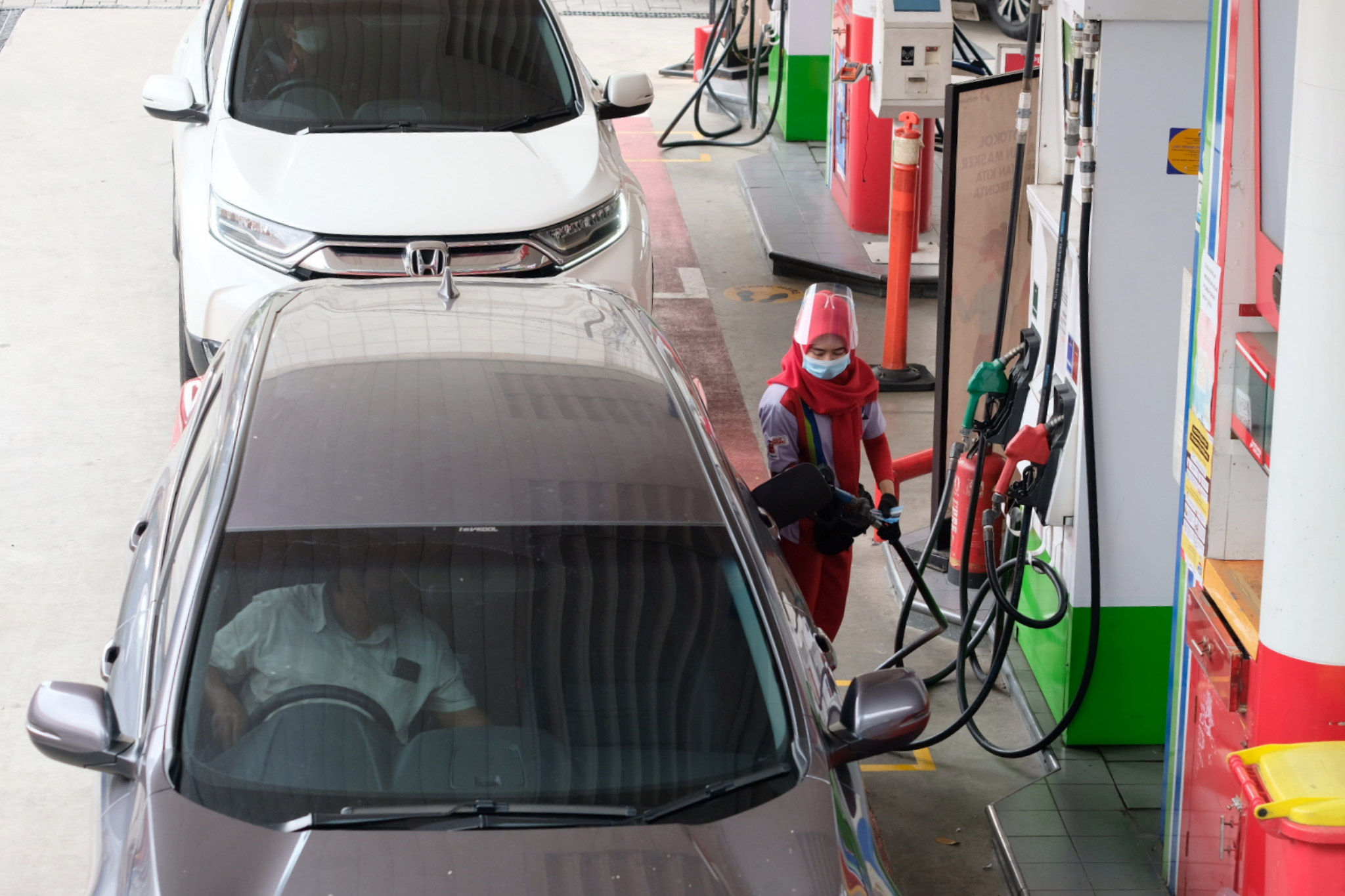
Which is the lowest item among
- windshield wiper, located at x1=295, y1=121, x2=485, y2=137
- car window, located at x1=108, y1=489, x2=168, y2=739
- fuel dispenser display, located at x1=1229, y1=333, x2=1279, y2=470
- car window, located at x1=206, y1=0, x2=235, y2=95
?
car window, located at x1=108, y1=489, x2=168, y2=739

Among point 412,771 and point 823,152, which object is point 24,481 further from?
point 823,152

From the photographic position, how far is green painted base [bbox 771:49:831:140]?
12.0m

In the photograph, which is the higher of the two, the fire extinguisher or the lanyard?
the lanyard

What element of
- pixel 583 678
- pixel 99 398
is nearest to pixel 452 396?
pixel 583 678

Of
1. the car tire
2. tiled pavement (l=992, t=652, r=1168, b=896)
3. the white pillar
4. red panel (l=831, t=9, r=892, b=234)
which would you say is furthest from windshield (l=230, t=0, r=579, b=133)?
the car tire

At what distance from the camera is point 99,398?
7160 mm

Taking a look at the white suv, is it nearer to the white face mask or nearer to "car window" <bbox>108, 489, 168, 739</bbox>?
the white face mask

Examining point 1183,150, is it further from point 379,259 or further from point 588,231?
point 379,259

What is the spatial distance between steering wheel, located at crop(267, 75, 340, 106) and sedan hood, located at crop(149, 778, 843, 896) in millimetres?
4475

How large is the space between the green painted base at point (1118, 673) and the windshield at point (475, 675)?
1769 mm

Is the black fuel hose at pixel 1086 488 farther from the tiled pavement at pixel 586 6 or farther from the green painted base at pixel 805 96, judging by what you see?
the tiled pavement at pixel 586 6

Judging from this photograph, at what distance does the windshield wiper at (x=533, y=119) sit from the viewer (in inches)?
254

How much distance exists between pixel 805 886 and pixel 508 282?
223 cm

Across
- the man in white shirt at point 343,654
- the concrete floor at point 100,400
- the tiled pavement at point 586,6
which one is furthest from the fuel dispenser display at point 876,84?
the tiled pavement at point 586,6
